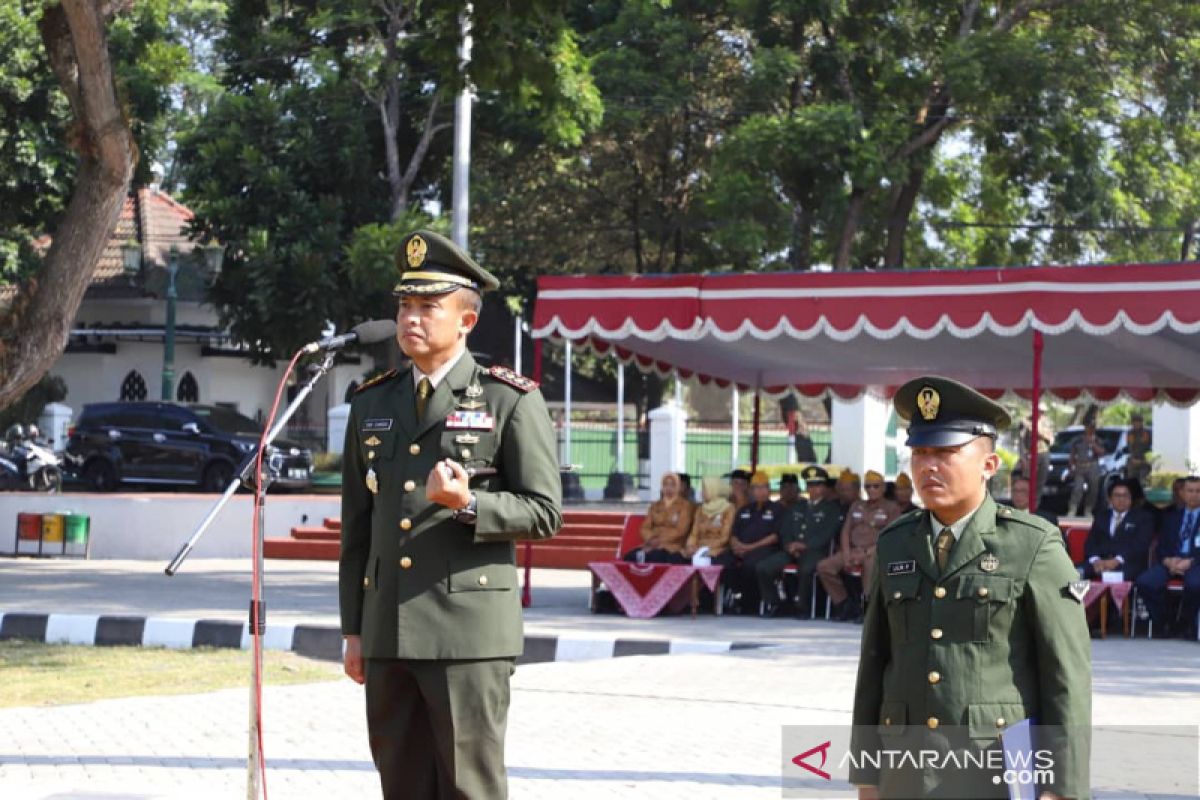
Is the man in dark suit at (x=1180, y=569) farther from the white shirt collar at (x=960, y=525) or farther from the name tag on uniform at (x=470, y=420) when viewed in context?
the white shirt collar at (x=960, y=525)

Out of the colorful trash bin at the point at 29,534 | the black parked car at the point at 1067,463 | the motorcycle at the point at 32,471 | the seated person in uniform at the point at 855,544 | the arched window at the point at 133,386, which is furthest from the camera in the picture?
the arched window at the point at 133,386

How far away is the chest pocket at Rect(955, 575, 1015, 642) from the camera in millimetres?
4082

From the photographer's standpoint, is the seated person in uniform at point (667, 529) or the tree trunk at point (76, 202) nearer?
the tree trunk at point (76, 202)

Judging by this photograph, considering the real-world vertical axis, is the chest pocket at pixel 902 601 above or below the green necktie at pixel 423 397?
below

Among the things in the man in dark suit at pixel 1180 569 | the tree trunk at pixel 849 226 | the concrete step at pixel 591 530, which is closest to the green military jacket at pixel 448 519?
the man in dark suit at pixel 1180 569

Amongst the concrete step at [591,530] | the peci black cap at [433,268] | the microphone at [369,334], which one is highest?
the peci black cap at [433,268]

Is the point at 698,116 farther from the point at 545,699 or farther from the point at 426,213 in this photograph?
the point at 545,699

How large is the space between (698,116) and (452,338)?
26.4 meters

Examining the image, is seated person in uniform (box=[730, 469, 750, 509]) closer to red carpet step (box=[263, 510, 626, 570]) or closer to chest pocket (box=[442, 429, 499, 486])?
red carpet step (box=[263, 510, 626, 570])

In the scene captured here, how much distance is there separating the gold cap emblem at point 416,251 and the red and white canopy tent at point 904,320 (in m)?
9.72

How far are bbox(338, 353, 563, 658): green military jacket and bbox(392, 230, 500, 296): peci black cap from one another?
0.84ft

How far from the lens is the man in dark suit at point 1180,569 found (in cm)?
1407

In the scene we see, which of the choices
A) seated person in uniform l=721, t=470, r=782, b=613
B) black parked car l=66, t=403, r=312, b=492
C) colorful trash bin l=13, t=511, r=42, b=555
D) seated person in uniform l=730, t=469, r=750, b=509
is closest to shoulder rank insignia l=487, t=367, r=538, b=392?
seated person in uniform l=721, t=470, r=782, b=613

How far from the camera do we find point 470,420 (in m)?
4.98
